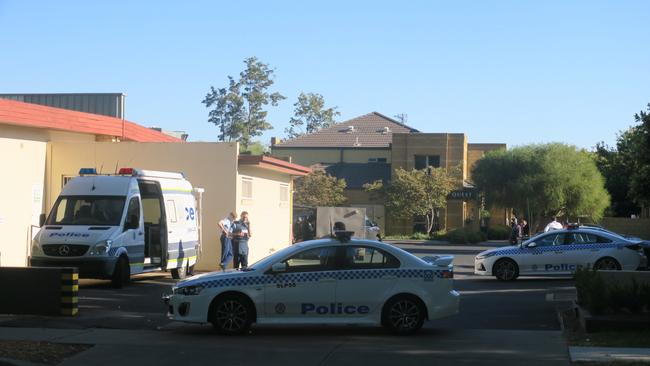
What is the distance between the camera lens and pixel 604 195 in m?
54.8

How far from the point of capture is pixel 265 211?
29.9 meters

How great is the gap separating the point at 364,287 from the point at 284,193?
20.0 m

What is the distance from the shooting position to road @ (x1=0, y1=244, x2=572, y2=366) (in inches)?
437

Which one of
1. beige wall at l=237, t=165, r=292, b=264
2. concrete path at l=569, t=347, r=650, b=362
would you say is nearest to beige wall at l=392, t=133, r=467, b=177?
beige wall at l=237, t=165, r=292, b=264

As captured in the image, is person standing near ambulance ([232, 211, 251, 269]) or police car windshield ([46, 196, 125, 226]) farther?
person standing near ambulance ([232, 211, 251, 269])

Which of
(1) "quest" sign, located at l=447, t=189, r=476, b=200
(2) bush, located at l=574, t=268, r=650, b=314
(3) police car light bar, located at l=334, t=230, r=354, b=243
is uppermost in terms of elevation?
(1) "quest" sign, located at l=447, t=189, r=476, b=200

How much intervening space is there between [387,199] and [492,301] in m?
46.7

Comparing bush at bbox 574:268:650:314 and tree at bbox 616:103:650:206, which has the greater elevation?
tree at bbox 616:103:650:206

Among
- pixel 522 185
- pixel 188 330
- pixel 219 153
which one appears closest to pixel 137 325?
pixel 188 330

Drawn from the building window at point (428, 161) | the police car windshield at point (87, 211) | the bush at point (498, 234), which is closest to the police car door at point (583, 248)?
the police car windshield at point (87, 211)

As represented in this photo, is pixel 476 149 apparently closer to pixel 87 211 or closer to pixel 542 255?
pixel 542 255

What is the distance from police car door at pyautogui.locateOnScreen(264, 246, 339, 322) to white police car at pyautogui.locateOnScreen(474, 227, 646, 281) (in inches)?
465

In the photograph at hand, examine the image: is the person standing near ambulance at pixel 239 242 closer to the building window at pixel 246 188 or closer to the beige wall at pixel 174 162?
the beige wall at pixel 174 162

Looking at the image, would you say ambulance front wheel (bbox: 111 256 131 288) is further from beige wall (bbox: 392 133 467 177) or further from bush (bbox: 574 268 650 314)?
beige wall (bbox: 392 133 467 177)
